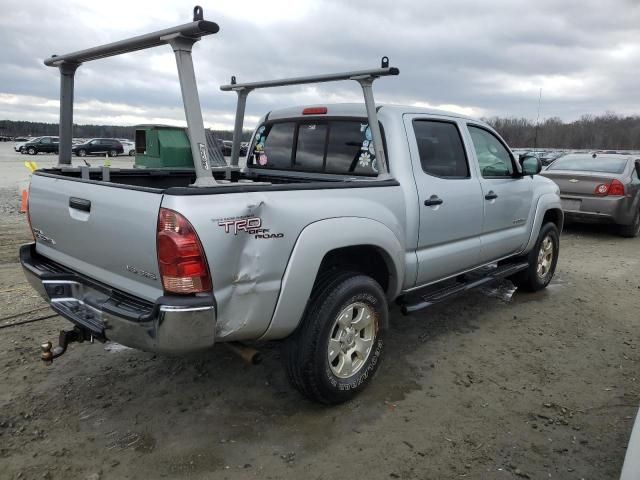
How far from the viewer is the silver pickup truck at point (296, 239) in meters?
2.54

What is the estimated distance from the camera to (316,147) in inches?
172

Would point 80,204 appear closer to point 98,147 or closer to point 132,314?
point 132,314

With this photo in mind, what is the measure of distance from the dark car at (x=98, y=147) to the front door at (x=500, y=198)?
129ft

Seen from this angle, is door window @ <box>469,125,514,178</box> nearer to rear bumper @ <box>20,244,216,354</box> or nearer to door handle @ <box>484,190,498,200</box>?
door handle @ <box>484,190,498,200</box>

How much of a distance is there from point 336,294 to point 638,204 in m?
9.20

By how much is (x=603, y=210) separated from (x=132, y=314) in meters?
9.25

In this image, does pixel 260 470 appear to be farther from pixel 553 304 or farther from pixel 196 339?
pixel 553 304

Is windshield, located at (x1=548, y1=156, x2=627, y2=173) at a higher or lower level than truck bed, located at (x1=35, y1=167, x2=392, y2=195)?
higher

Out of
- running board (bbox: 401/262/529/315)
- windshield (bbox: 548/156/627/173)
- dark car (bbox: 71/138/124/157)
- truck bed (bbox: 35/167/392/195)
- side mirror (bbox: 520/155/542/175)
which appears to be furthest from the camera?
dark car (bbox: 71/138/124/157)

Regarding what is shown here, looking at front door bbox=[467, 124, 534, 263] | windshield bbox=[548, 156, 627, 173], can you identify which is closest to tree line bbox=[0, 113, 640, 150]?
windshield bbox=[548, 156, 627, 173]

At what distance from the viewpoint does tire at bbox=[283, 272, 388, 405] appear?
121 inches

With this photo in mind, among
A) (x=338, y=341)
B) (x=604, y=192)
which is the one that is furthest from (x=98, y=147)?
(x=338, y=341)

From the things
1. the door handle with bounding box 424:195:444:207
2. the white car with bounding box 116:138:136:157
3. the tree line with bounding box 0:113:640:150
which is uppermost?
the tree line with bounding box 0:113:640:150

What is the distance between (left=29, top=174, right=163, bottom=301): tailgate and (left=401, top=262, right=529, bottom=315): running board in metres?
2.02
